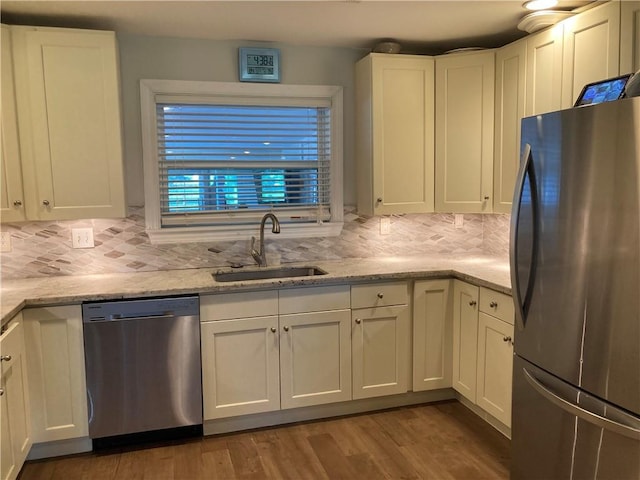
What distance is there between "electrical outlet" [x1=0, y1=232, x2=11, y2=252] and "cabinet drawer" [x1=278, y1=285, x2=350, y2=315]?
1.56m

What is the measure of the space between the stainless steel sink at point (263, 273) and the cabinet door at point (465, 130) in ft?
3.27

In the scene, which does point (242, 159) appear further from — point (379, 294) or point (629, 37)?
point (629, 37)

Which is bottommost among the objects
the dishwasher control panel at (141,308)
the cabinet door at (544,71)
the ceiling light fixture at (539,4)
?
the dishwasher control panel at (141,308)

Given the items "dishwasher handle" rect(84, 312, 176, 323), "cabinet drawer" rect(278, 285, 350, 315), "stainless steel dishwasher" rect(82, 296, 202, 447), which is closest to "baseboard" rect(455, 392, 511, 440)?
"cabinet drawer" rect(278, 285, 350, 315)

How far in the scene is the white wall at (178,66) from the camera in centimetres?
297

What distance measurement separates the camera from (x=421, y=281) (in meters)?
3.00

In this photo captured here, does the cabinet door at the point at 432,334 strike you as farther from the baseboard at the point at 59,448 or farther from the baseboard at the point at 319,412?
the baseboard at the point at 59,448

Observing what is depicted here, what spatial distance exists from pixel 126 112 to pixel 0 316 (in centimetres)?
140

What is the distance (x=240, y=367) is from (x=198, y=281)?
1.71ft

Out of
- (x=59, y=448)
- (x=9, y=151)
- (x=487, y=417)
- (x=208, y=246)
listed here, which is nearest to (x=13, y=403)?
(x=59, y=448)

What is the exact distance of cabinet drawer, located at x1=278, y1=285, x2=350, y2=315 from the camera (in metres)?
2.80

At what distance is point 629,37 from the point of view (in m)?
2.18

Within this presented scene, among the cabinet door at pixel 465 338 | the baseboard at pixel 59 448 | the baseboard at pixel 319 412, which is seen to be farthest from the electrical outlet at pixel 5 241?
the cabinet door at pixel 465 338

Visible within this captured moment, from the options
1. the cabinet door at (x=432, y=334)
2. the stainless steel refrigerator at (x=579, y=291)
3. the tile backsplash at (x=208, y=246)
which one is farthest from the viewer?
the cabinet door at (x=432, y=334)
